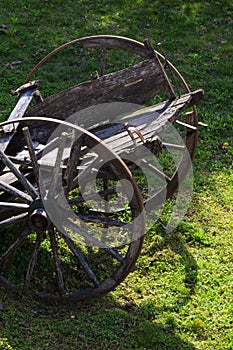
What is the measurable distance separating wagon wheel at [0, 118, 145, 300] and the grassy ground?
0.27 metres

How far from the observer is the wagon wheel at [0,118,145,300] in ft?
15.3

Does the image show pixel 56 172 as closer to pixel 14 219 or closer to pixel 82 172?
pixel 82 172

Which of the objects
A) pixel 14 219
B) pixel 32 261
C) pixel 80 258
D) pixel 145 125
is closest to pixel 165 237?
pixel 145 125

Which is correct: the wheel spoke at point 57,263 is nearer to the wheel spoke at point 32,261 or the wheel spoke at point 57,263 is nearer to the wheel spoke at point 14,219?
the wheel spoke at point 32,261

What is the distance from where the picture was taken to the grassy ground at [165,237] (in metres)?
4.92

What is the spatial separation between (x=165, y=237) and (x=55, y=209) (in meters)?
1.79

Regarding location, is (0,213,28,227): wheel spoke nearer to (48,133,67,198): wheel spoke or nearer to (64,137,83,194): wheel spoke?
(48,133,67,198): wheel spoke

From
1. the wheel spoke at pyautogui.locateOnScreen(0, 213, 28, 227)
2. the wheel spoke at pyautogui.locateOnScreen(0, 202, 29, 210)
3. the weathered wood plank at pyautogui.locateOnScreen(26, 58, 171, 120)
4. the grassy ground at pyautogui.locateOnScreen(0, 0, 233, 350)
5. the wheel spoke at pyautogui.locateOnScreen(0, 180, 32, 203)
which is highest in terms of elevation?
the weathered wood plank at pyautogui.locateOnScreen(26, 58, 171, 120)

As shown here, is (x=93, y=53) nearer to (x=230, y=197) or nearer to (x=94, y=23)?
(x=94, y=23)

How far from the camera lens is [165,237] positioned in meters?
6.18

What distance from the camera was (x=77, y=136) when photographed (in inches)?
181

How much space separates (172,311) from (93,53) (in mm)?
5276

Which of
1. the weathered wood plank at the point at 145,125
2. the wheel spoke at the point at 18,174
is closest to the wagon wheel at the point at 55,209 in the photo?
the wheel spoke at the point at 18,174

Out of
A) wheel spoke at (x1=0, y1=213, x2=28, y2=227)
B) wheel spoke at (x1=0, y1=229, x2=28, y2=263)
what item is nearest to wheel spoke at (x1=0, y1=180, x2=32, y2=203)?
wheel spoke at (x1=0, y1=213, x2=28, y2=227)
